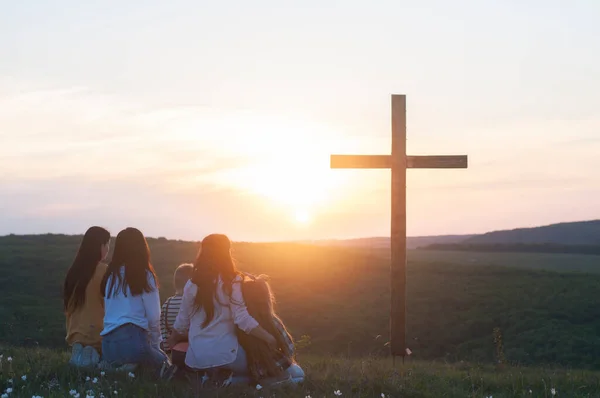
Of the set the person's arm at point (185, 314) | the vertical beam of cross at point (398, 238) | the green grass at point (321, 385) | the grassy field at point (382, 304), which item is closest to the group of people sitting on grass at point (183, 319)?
the person's arm at point (185, 314)

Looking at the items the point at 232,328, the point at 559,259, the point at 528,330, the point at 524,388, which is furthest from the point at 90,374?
the point at 559,259

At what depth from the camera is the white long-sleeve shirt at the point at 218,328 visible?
7.27m

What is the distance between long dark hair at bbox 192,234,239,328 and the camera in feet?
23.9

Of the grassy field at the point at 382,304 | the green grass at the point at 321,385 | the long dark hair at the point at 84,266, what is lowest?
the grassy field at the point at 382,304

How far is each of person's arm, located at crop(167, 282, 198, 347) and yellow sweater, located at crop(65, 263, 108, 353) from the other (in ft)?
Answer: 3.30

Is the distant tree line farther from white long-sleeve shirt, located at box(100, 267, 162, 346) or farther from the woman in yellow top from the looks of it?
white long-sleeve shirt, located at box(100, 267, 162, 346)

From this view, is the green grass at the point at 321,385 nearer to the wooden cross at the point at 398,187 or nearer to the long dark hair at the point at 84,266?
the long dark hair at the point at 84,266

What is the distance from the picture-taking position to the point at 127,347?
7.58m

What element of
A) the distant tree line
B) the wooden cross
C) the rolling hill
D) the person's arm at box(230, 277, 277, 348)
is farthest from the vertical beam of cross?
the rolling hill

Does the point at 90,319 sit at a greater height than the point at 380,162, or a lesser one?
lesser

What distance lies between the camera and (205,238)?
7.28m

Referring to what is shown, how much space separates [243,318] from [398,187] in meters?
5.07

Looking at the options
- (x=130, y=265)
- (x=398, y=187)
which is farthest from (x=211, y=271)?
(x=398, y=187)

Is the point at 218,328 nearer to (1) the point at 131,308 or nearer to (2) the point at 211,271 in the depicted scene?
(2) the point at 211,271
